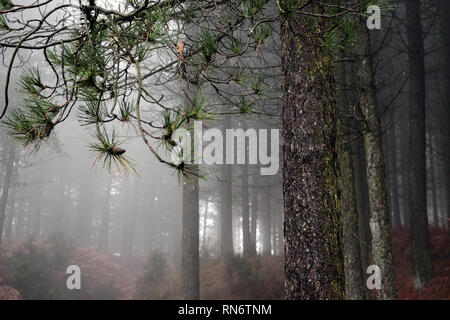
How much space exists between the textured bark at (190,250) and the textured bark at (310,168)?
19.5ft

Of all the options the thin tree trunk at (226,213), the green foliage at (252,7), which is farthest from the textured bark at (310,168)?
the thin tree trunk at (226,213)

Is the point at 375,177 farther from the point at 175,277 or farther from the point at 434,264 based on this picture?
the point at 175,277

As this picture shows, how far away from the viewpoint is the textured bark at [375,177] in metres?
5.91

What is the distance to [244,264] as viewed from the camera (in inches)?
479

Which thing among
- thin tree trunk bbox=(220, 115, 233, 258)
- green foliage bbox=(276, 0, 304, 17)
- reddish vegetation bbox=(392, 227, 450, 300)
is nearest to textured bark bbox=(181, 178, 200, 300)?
reddish vegetation bbox=(392, 227, 450, 300)

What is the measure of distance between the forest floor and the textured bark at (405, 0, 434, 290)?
49 centimetres

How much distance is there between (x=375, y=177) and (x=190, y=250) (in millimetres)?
5137

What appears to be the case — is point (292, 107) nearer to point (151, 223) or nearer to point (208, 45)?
point (208, 45)

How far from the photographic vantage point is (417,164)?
9.62 m

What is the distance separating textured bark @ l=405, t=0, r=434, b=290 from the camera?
8.92m

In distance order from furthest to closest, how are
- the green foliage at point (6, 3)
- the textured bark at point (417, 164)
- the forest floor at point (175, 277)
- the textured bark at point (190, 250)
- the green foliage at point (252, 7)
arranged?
the forest floor at point (175, 277)
the textured bark at point (417, 164)
the textured bark at point (190, 250)
the green foliage at point (252, 7)
the green foliage at point (6, 3)

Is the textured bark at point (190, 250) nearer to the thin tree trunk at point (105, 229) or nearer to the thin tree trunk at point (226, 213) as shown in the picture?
the thin tree trunk at point (226, 213)

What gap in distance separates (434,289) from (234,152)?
10828mm
